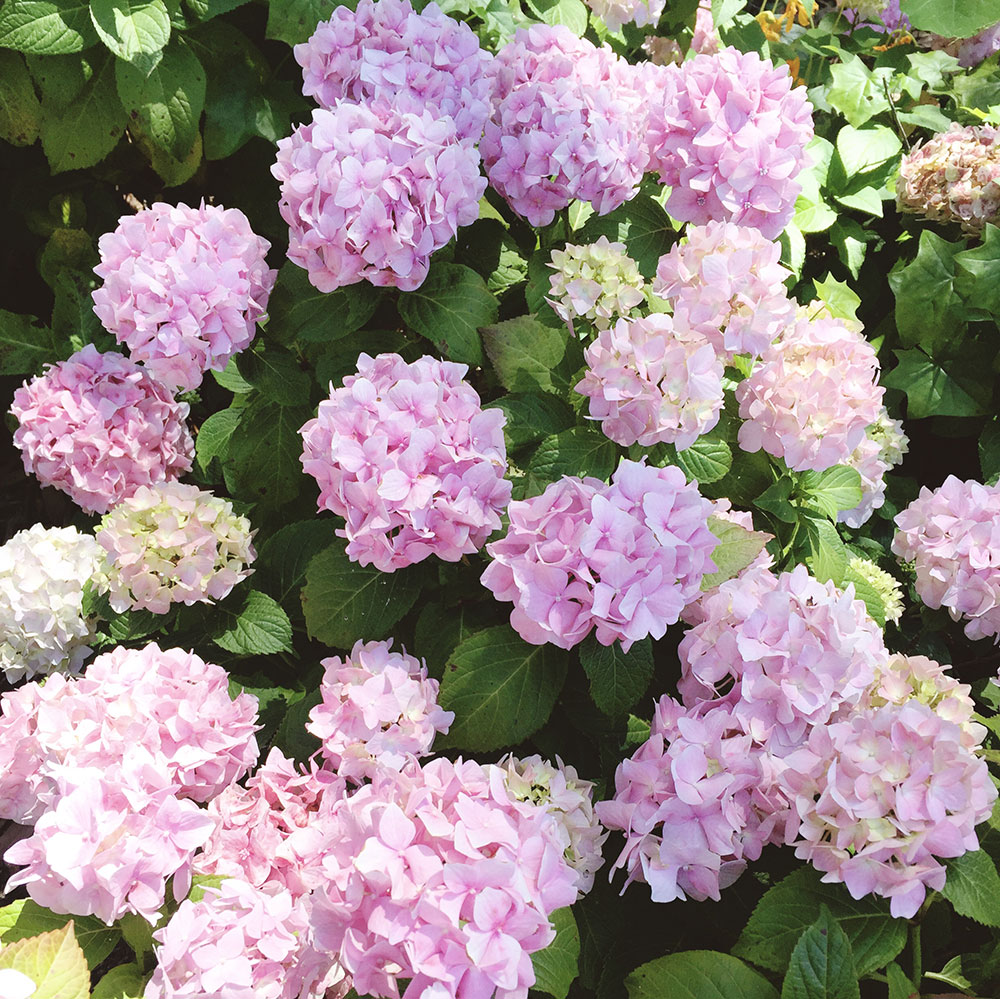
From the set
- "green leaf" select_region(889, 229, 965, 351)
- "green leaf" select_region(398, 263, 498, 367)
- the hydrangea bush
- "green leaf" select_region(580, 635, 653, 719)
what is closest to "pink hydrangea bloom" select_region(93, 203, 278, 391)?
the hydrangea bush

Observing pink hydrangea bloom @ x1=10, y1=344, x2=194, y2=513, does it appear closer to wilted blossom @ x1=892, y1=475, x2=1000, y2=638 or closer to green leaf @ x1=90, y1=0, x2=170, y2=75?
green leaf @ x1=90, y1=0, x2=170, y2=75

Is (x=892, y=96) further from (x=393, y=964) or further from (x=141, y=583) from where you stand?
(x=393, y=964)

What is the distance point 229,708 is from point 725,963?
2.22 ft

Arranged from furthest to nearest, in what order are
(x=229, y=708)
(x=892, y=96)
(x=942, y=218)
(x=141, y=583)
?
(x=892, y=96) → (x=942, y=218) → (x=141, y=583) → (x=229, y=708)

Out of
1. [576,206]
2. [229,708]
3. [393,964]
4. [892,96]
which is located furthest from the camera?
[892,96]

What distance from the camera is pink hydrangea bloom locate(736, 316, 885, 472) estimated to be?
1303 millimetres

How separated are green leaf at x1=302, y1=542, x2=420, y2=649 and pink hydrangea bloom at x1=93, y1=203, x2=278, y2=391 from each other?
1.28 feet

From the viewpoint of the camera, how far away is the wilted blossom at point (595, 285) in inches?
53.0

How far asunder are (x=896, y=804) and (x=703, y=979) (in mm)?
266

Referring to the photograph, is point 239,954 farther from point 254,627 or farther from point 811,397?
point 811,397

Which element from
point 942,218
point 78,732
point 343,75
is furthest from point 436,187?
point 942,218

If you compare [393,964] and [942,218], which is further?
[942,218]

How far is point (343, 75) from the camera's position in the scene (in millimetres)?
1507

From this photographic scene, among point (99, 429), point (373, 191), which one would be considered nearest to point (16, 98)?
point (99, 429)
